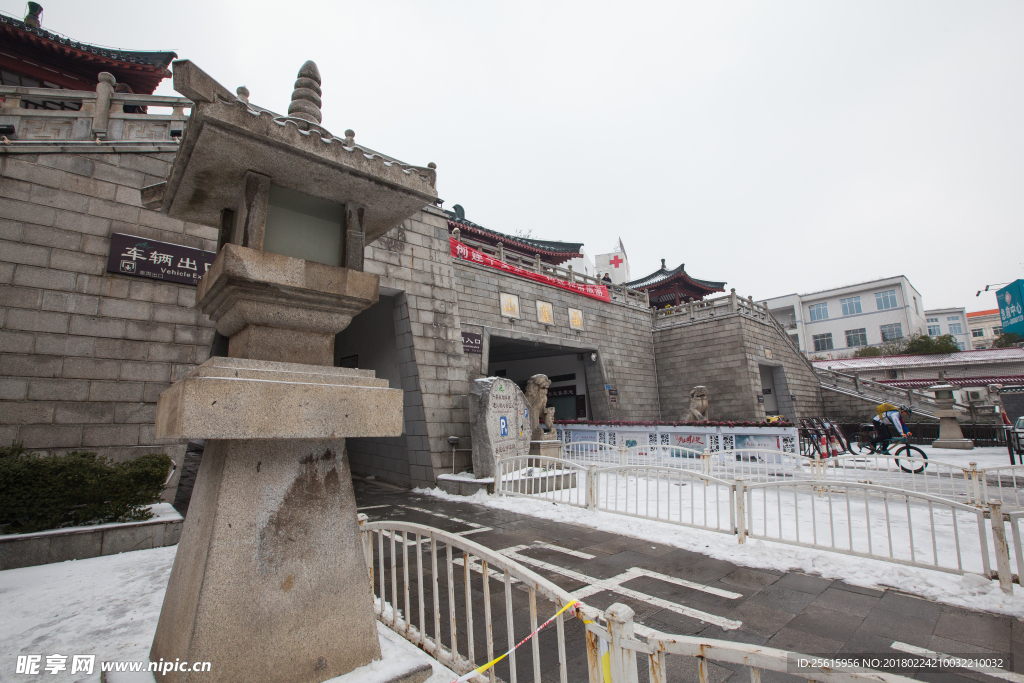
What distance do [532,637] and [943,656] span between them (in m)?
2.68

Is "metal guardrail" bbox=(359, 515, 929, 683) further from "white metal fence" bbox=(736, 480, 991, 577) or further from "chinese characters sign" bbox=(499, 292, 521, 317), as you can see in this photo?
"chinese characters sign" bbox=(499, 292, 521, 317)

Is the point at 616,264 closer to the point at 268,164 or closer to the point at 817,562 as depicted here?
the point at 817,562

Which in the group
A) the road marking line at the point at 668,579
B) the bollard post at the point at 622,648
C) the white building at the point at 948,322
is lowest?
the road marking line at the point at 668,579

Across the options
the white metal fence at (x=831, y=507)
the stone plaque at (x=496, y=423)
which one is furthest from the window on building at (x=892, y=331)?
the stone plaque at (x=496, y=423)

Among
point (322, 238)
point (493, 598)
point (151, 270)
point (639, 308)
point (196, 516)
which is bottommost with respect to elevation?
point (493, 598)

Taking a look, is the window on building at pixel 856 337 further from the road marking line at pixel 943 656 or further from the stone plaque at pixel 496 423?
the road marking line at pixel 943 656

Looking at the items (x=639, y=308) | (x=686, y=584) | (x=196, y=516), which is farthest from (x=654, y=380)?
(x=196, y=516)

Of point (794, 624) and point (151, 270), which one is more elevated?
point (151, 270)

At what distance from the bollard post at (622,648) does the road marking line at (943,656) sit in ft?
8.04

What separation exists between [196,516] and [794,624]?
3860 mm

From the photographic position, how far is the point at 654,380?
68.4ft

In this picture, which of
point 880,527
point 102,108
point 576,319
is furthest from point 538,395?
point 102,108

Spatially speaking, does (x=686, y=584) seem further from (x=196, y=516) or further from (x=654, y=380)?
(x=654, y=380)

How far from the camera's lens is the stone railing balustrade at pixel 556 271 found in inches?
610
